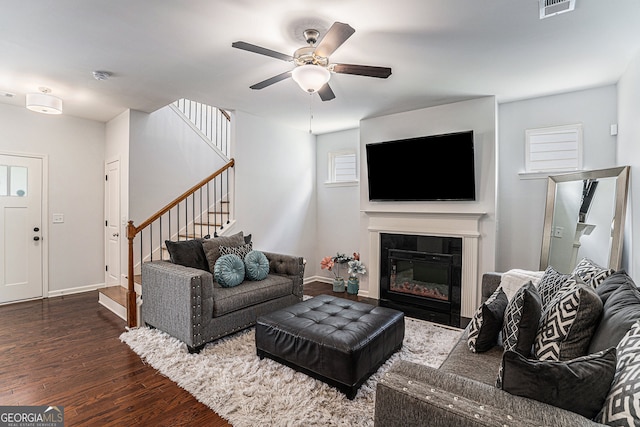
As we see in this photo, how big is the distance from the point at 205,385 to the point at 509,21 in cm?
333

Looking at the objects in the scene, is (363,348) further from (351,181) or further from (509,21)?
(351,181)

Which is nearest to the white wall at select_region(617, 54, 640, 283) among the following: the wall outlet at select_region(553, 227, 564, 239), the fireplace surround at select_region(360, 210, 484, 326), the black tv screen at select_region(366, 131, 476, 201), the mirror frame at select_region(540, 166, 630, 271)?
the mirror frame at select_region(540, 166, 630, 271)

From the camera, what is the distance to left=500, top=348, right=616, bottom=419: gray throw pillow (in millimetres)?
961

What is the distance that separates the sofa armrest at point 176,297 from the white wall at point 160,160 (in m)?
1.53

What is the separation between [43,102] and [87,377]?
2976 millimetres

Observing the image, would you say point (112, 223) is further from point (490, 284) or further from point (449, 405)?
point (449, 405)

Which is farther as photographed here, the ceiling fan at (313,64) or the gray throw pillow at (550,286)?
the ceiling fan at (313,64)

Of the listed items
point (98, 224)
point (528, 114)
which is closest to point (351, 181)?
point (528, 114)

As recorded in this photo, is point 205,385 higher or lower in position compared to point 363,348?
lower

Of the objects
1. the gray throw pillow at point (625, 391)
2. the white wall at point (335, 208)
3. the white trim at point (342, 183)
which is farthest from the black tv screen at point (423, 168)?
the gray throw pillow at point (625, 391)

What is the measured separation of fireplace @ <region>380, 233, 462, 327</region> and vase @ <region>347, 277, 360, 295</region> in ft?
1.61

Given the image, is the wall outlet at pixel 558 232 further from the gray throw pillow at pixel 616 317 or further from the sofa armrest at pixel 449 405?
the sofa armrest at pixel 449 405

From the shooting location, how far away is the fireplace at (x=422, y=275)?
3.88 meters

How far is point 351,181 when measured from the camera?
5.25m
